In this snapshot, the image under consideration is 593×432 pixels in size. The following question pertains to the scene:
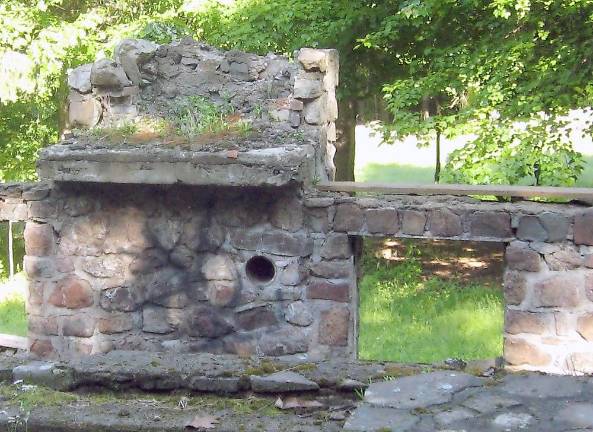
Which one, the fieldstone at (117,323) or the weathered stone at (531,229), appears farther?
the fieldstone at (117,323)

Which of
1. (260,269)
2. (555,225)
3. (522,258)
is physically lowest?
(260,269)

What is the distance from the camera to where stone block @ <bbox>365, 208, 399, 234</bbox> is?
510 cm

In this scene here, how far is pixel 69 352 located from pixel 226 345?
1.16 metres

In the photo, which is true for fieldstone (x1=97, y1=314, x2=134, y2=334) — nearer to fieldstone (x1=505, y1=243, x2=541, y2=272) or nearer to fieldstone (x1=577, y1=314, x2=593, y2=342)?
fieldstone (x1=505, y1=243, x2=541, y2=272)

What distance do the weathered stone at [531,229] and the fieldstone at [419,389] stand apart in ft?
9.19

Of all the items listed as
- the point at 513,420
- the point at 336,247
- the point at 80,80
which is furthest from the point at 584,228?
the point at 80,80

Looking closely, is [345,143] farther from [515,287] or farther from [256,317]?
[515,287]

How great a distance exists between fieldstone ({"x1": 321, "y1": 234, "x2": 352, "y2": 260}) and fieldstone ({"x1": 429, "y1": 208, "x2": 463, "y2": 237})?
1.93ft

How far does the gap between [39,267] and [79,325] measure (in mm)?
498

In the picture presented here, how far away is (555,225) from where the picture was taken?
15.9 ft

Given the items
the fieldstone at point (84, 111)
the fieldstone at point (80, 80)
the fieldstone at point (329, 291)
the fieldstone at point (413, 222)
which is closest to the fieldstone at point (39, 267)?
the fieldstone at point (84, 111)

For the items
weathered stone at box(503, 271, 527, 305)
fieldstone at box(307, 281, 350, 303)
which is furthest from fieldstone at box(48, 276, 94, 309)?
weathered stone at box(503, 271, 527, 305)

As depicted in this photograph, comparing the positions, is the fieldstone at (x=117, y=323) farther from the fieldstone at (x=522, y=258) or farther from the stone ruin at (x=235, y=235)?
the fieldstone at (x=522, y=258)

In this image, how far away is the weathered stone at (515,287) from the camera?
4.95 meters
